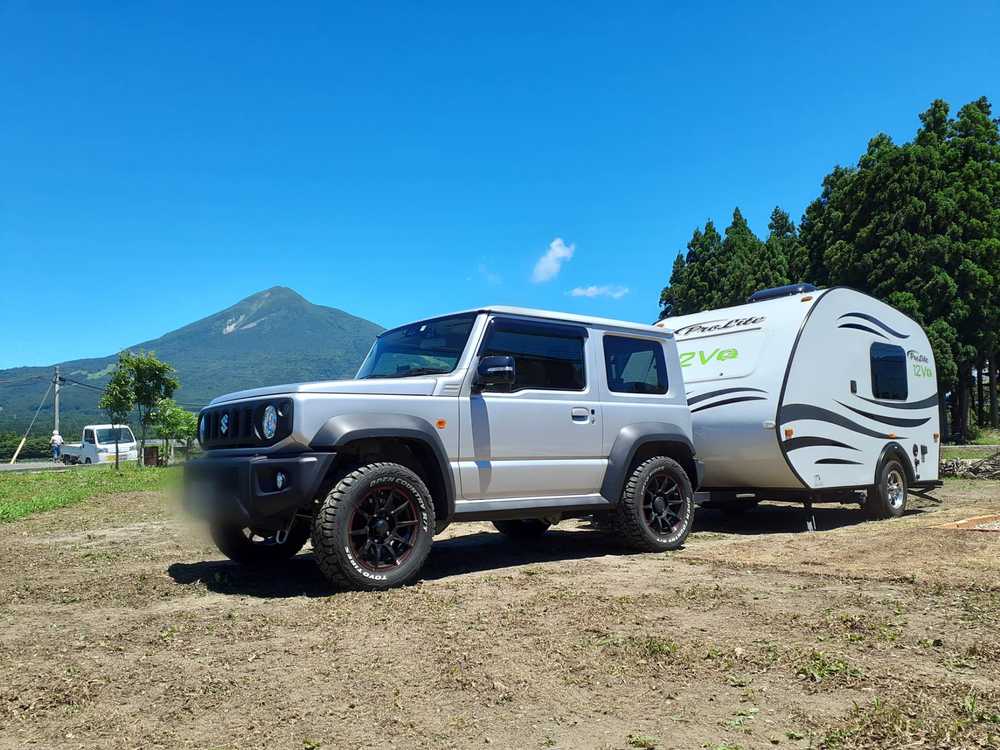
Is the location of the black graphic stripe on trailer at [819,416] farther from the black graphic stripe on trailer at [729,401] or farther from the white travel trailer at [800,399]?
the black graphic stripe on trailer at [729,401]

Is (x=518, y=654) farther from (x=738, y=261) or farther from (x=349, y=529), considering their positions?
(x=738, y=261)

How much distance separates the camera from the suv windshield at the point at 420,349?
6.47 metres

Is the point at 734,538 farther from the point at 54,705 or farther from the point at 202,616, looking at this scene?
the point at 54,705

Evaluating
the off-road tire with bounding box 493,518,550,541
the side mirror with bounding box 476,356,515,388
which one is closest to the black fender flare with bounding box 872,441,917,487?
the off-road tire with bounding box 493,518,550,541

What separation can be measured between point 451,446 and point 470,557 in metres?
1.68

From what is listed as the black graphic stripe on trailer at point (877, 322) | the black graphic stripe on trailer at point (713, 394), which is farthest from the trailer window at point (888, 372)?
the black graphic stripe on trailer at point (713, 394)

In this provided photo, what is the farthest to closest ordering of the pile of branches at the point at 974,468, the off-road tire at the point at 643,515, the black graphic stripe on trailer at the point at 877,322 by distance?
1. the pile of branches at the point at 974,468
2. the black graphic stripe on trailer at the point at 877,322
3. the off-road tire at the point at 643,515

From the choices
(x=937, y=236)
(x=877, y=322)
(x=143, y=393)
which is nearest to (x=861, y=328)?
(x=877, y=322)

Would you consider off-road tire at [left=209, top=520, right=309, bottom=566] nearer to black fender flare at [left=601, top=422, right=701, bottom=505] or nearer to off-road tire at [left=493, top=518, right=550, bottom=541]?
off-road tire at [left=493, top=518, right=550, bottom=541]

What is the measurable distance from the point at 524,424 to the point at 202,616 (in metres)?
2.81

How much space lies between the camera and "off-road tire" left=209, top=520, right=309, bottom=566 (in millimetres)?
6473

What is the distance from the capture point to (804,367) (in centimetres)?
913

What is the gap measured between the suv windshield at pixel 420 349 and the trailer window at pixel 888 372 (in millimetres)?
6337

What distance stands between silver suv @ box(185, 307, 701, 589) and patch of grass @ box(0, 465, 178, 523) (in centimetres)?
591
